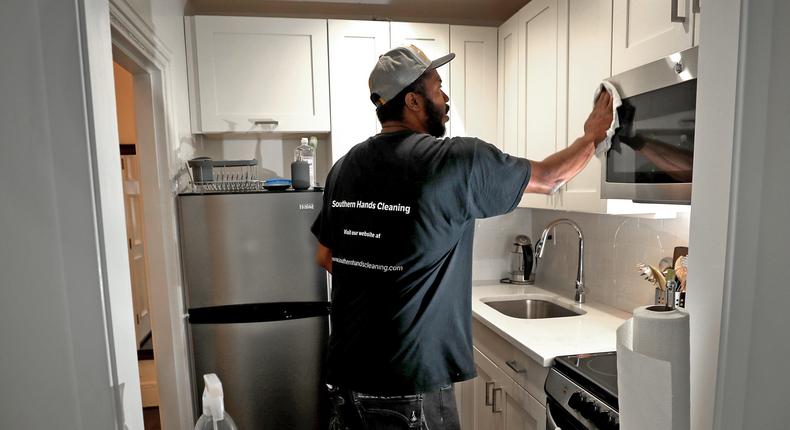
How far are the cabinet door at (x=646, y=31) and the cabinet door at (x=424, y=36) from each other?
Result: 1.00 m

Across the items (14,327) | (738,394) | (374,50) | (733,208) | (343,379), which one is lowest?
(343,379)

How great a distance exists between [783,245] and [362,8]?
232 centimetres

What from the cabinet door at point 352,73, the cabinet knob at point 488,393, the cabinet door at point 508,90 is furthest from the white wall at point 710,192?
the cabinet door at point 352,73

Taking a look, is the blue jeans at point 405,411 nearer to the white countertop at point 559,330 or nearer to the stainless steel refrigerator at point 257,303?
the white countertop at point 559,330

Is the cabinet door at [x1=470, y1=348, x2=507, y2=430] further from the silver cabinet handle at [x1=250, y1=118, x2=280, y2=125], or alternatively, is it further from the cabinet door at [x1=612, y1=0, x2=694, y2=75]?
the silver cabinet handle at [x1=250, y1=118, x2=280, y2=125]

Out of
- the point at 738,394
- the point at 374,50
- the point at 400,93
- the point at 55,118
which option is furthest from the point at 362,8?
the point at 738,394

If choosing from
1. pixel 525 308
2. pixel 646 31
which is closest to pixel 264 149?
pixel 525 308

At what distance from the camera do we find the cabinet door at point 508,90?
2168mm

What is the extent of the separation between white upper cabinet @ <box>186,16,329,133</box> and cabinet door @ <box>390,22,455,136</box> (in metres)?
0.37

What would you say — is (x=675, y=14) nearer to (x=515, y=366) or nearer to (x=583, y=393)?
(x=583, y=393)

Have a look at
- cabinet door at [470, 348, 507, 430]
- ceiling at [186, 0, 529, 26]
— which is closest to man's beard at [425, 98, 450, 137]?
cabinet door at [470, 348, 507, 430]

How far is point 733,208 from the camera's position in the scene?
1.84ft

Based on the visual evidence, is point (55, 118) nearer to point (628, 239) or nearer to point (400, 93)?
point (400, 93)

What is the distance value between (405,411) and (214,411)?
0.80 metres
